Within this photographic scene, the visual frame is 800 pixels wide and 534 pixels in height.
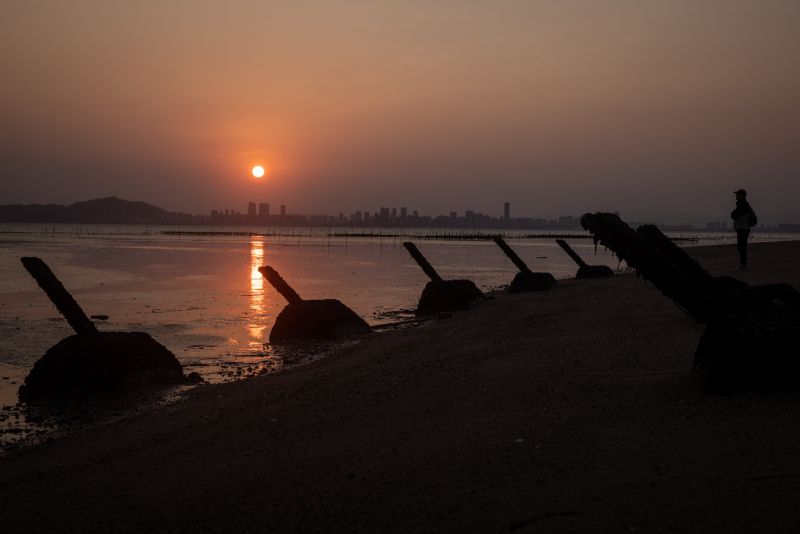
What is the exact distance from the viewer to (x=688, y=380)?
244 inches

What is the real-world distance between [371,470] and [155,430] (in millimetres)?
3139

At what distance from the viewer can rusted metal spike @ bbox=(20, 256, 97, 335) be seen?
1052 cm

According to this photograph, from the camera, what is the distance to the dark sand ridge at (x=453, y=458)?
390cm

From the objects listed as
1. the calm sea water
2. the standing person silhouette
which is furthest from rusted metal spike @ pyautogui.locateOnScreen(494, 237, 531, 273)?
the standing person silhouette

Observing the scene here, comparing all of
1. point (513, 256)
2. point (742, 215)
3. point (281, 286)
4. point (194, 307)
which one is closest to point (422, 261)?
point (513, 256)

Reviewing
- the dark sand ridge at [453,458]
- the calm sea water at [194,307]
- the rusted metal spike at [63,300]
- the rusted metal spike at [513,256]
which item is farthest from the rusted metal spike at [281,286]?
the rusted metal spike at [513,256]

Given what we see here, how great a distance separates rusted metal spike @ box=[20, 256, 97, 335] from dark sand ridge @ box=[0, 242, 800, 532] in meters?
2.96

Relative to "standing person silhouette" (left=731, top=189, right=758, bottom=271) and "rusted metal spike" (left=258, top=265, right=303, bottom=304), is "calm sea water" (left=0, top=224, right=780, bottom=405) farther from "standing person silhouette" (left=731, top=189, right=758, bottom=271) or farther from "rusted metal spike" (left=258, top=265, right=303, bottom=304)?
"standing person silhouette" (left=731, top=189, right=758, bottom=271)

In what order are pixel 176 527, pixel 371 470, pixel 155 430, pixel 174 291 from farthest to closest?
pixel 174 291, pixel 155 430, pixel 371 470, pixel 176 527

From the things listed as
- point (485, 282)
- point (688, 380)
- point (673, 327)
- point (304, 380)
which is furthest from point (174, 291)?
point (688, 380)

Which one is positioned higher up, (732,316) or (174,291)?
(732,316)

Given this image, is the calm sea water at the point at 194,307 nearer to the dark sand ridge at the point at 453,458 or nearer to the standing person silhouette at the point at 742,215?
the dark sand ridge at the point at 453,458

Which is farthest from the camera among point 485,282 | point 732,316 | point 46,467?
point 485,282

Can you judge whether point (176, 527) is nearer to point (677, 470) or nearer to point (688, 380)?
point (677, 470)
